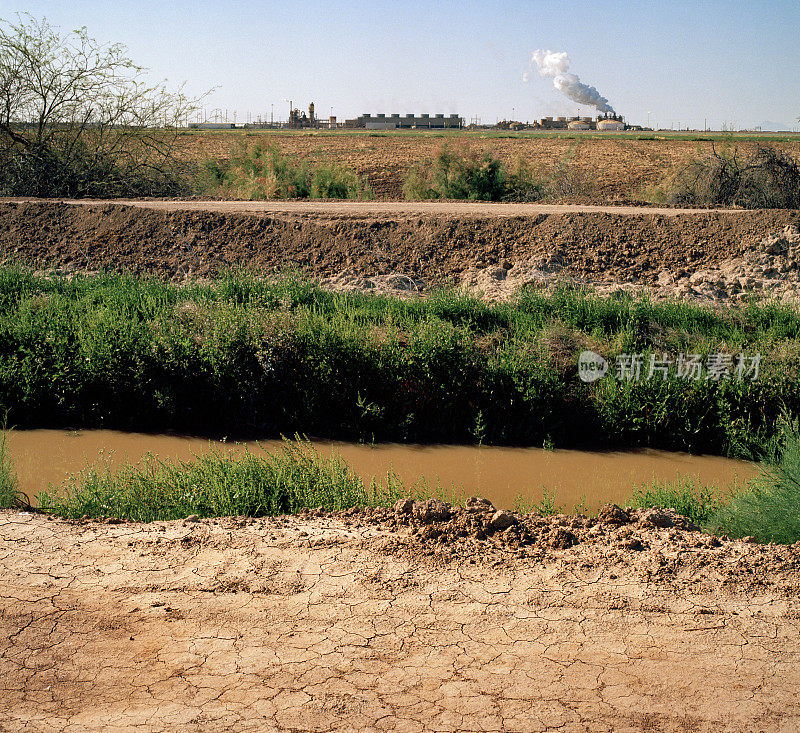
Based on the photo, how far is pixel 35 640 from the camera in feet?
13.1

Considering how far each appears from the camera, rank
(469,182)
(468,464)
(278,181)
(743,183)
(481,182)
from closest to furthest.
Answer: (468,464)
(743,183)
(481,182)
(469,182)
(278,181)

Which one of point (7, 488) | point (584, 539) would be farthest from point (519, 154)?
point (584, 539)

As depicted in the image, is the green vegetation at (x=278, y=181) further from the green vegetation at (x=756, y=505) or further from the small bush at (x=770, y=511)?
the small bush at (x=770, y=511)

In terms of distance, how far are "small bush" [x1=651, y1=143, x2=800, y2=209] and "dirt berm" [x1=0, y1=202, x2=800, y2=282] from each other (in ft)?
15.5

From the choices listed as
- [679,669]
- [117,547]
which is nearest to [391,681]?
[679,669]

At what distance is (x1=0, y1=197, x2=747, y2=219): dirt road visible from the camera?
13820 mm

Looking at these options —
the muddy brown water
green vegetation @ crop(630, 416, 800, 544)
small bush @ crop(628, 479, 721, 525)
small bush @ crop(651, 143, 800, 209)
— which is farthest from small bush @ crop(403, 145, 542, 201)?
green vegetation @ crop(630, 416, 800, 544)

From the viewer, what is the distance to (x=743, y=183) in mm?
17984

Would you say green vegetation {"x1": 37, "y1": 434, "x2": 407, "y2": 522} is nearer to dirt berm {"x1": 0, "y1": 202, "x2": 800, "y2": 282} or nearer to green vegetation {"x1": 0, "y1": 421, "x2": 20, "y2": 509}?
green vegetation {"x1": 0, "y1": 421, "x2": 20, "y2": 509}

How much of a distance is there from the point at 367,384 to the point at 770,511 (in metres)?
4.72

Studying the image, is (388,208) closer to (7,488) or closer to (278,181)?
(278,181)

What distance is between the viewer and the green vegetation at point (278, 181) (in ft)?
66.4

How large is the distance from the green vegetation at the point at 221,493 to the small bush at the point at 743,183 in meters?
14.2

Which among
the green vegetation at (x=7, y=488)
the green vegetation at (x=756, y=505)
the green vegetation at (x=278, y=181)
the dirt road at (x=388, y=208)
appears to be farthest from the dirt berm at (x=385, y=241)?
the green vegetation at (x=7, y=488)
